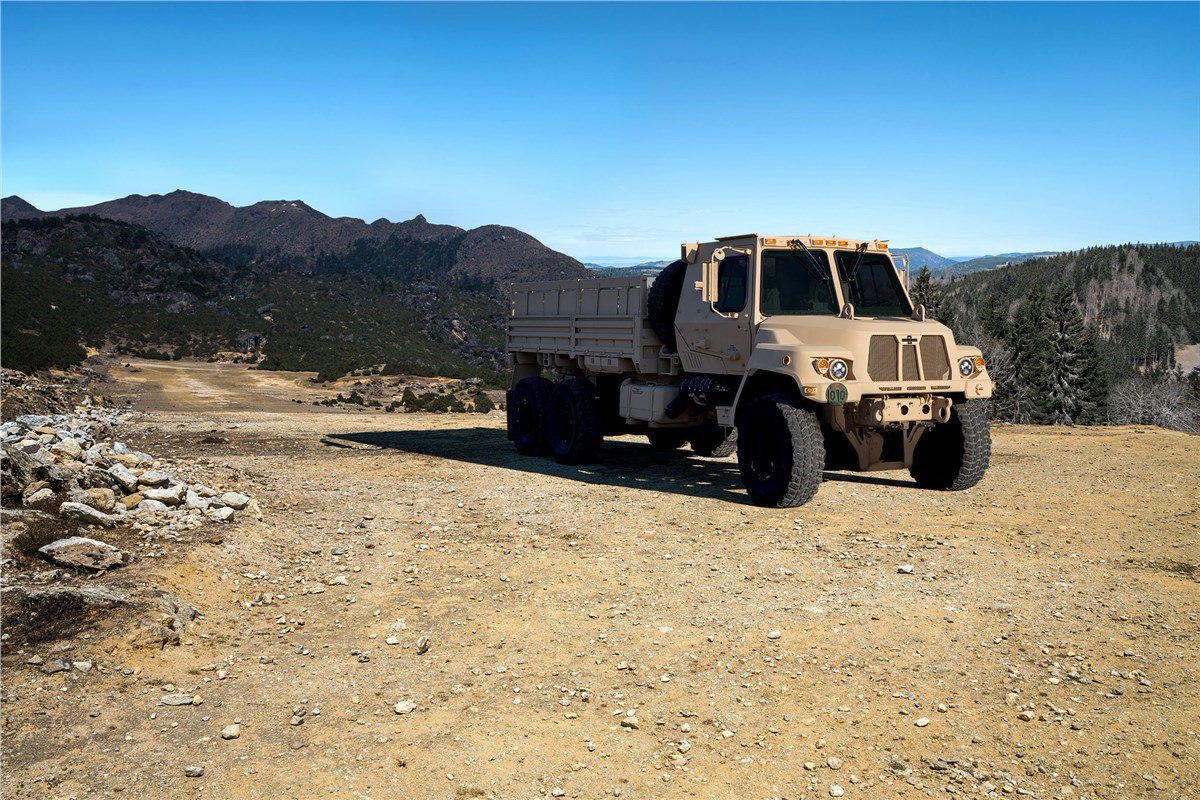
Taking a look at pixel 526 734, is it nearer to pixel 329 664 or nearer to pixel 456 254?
pixel 329 664

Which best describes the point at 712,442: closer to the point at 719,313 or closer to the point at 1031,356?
the point at 719,313

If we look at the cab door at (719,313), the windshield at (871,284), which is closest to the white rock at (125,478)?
the cab door at (719,313)

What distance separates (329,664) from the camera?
5.91 metres

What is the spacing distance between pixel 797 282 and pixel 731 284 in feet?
2.64

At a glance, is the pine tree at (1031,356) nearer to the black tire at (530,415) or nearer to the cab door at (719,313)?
the black tire at (530,415)

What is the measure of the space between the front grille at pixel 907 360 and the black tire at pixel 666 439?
204 inches

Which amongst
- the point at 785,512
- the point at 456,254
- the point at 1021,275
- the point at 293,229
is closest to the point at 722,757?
the point at 785,512

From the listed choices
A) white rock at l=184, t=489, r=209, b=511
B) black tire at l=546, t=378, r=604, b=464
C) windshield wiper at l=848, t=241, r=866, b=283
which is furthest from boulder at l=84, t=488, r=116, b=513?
windshield wiper at l=848, t=241, r=866, b=283


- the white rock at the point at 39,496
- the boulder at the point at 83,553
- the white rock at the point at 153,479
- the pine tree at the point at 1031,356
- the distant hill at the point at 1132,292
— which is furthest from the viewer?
the distant hill at the point at 1132,292

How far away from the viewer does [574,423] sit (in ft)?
46.3

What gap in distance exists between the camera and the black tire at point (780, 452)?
32.6ft

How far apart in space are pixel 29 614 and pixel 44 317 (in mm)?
56133

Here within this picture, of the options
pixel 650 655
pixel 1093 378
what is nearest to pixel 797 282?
pixel 650 655

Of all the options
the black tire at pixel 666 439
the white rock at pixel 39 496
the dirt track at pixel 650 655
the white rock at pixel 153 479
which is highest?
the black tire at pixel 666 439
